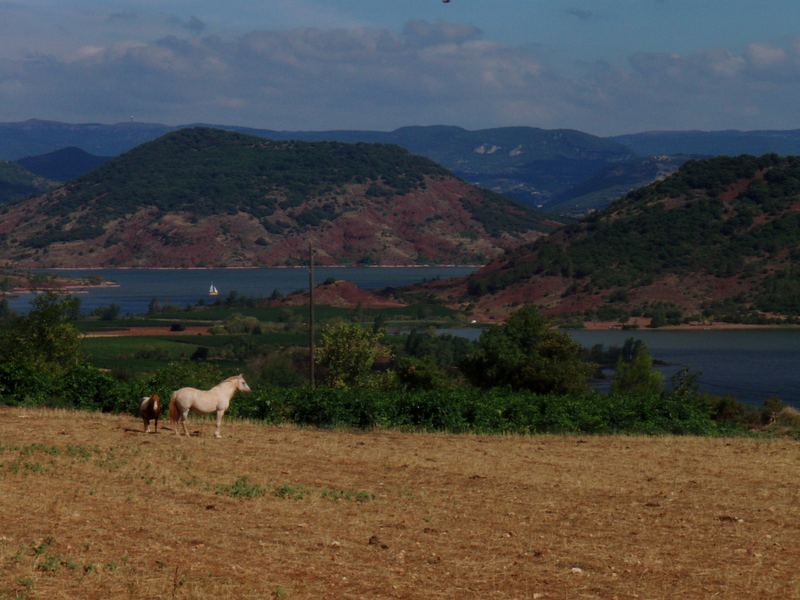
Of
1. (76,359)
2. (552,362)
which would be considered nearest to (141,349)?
(76,359)

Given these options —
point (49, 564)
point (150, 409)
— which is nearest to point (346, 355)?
point (150, 409)

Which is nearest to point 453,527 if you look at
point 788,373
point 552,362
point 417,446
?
point 417,446

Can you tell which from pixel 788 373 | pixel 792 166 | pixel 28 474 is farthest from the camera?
pixel 792 166

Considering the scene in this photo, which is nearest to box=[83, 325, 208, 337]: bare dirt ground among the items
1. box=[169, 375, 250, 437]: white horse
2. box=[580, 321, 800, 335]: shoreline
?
box=[580, 321, 800, 335]: shoreline

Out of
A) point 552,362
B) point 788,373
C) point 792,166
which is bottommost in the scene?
point 788,373

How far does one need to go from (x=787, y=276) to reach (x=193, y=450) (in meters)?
119

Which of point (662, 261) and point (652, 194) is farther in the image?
point (652, 194)

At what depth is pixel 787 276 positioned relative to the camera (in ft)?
431

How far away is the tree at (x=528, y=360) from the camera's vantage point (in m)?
46.7

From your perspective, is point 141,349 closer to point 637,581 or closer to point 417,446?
point 417,446

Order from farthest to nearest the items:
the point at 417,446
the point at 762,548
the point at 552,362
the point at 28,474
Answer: the point at 552,362 → the point at 417,446 → the point at 28,474 → the point at 762,548

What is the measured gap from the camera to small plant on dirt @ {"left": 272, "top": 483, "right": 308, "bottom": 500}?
1784 centimetres

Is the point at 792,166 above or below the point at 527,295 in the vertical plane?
above

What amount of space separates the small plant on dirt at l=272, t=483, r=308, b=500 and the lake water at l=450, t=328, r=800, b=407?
5762 cm
